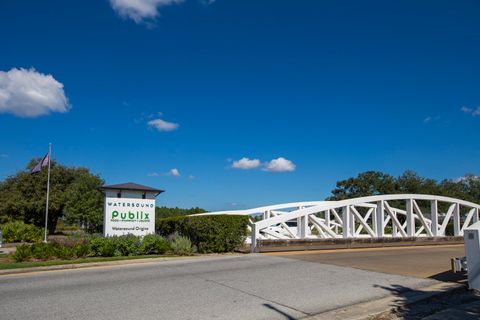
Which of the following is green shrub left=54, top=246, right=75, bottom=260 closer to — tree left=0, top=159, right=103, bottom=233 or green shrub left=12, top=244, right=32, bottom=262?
green shrub left=12, top=244, right=32, bottom=262

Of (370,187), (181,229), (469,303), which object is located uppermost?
(370,187)

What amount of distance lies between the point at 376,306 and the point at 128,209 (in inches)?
503

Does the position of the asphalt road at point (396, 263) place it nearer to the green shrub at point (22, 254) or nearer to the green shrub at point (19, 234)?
the green shrub at point (22, 254)

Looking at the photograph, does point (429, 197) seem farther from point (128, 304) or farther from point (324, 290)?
point (128, 304)

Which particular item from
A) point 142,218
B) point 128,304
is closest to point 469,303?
point 128,304

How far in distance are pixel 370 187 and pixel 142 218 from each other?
191ft

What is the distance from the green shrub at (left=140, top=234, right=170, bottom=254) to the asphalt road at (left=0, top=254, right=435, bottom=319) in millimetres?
2790

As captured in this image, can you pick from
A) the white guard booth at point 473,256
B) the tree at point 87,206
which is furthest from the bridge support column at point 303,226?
the tree at point 87,206

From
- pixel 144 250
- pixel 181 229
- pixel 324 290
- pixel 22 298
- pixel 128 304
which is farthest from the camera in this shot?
pixel 181 229

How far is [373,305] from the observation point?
23.4 ft

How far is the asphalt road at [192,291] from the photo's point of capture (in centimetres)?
654

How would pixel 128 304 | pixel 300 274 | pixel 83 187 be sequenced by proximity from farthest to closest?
pixel 83 187, pixel 300 274, pixel 128 304

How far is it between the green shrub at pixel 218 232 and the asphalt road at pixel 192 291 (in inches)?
132

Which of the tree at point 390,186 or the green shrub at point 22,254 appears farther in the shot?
the tree at point 390,186
